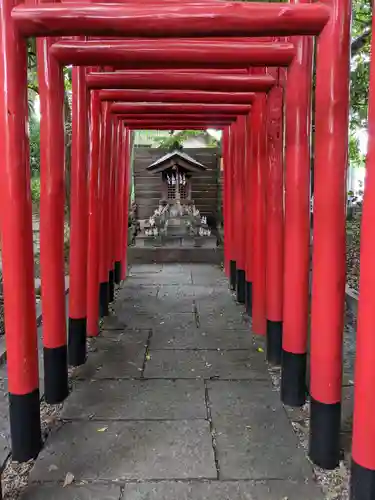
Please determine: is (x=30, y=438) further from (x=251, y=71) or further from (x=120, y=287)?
(x=120, y=287)

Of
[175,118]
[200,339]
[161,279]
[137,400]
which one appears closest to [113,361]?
[137,400]

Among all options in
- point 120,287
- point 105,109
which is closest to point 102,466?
point 105,109

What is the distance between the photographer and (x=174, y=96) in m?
4.64

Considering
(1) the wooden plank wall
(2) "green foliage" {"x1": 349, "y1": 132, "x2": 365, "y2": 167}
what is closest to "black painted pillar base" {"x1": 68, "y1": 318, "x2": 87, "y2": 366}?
(2) "green foliage" {"x1": 349, "y1": 132, "x2": 365, "y2": 167}

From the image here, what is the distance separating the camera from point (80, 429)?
295 cm

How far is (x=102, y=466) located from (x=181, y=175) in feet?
28.4

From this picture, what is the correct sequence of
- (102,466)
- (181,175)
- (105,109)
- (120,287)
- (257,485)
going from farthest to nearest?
(181,175) < (120,287) < (105,109) < (102,466) < (257,485)

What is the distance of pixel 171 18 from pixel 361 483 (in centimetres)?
248

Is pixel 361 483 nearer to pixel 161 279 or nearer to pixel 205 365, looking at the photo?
pixel 205 365

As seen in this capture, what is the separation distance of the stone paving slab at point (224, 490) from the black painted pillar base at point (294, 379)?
3.01ft

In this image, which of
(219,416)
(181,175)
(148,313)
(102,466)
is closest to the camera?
(102,466)

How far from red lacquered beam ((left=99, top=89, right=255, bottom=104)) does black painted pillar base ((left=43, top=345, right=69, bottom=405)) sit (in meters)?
2.74

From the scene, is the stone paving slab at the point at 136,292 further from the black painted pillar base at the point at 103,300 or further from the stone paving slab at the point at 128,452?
the stone paving slab at the point at 128,452

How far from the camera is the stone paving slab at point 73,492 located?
2.28 m
